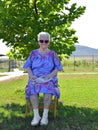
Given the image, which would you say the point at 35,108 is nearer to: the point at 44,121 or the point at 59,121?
the point at 44,121

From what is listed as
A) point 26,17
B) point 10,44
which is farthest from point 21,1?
point 10,44

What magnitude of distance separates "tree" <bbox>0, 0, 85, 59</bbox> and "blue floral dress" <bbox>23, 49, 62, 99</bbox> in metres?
3.60

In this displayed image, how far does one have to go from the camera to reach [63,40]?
12.8m

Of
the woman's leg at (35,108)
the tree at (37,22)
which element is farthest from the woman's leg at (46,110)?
the tree at (37,22)

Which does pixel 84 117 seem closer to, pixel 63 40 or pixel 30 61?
pixel 30 61

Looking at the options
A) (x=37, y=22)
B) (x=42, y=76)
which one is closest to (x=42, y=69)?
(x=42, y=76)

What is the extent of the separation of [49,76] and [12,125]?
1.09m

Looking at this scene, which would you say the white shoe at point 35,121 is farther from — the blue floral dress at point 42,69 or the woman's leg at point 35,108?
the blue floral dress at point 42,69

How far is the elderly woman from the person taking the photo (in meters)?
8.38

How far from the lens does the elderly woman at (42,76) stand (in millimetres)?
8383

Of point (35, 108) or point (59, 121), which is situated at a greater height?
point (35, 108)

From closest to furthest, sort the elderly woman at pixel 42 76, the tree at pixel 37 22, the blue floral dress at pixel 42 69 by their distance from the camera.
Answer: the elderly woman at pixel 42 76 < the blue floral dress at pixel 42 69 < the tree at pixel 37 22

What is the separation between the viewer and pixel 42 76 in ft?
28.0

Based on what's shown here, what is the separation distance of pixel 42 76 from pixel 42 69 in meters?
0.16
